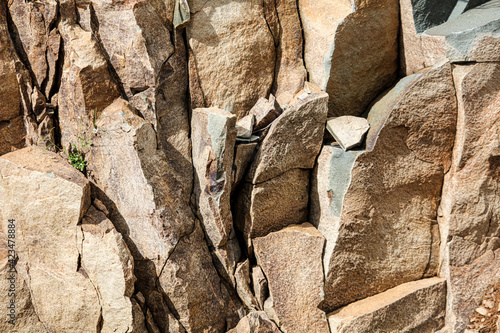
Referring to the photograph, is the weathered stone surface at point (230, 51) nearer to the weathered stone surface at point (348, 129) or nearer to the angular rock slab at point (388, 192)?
the weathered stone surface at point (348, 129)

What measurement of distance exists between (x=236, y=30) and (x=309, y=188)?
1722mm

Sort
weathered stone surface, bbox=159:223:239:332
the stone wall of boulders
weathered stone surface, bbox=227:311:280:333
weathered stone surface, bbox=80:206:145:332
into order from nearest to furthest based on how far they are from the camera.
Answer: weathered stone surface, bbox=80:206:145:332, the stone wall of boulders, weathered stone surface, bbox=159:223:239:332, weathered stone surface, bbox=227:311:280:333

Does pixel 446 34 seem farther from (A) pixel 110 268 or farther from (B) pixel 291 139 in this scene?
(A) pixel 110 268

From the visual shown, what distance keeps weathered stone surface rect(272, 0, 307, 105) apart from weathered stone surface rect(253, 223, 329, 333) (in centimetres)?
143

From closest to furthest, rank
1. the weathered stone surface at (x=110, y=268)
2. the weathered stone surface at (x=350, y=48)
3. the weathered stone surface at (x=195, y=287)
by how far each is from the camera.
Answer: the weathered stone surface at (x=110, y=268) → the weathered stone surface at (x=195, y=287) → the weathered stone surface at (x=350, y=48)

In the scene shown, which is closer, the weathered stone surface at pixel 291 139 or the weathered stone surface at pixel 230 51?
the weathered stone surface at pixel 291 139

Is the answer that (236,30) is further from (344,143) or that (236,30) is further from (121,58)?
(344,143)

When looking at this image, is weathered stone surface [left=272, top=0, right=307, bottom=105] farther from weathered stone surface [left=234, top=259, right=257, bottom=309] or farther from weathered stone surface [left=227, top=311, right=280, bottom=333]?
weathered stone surface [left=227, top=311, right=280, bottom=333]

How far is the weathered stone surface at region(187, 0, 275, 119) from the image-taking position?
455 centimetres

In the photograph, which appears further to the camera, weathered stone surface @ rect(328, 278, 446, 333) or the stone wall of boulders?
weathered stone surface @ rect(328, 278, 446, 333)

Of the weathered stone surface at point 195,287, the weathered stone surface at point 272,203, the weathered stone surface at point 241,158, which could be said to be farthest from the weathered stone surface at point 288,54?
the weathered stone surface at point 195,287

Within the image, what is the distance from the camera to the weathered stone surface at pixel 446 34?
4.43 metres

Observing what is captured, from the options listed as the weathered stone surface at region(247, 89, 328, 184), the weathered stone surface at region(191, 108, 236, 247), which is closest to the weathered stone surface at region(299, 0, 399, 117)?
the weathered stone surface at region(247, 89, 328, 184)

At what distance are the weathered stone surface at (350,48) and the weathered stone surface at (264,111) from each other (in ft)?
1.86
